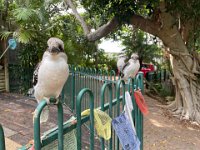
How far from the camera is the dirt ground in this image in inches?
139

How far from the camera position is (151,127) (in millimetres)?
4684

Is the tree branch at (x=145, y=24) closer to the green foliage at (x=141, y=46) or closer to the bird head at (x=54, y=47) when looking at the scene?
the green foliage at (x=141, y=46)

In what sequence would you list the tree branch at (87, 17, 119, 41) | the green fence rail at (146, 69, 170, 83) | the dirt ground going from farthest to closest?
the green fence rail at (146, 69, 170, 83), the tree branch at (87, 17, 119, 41), the dirt ground

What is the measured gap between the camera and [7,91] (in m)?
6.67

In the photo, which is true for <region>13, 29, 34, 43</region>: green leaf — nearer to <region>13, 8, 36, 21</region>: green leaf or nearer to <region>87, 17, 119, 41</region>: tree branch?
<region>13, 8, 36, 21</region>: green leaf

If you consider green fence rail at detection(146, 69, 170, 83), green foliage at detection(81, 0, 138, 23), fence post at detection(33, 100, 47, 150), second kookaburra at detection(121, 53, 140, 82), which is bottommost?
green fence rail at detection(146, 69, 170, 83)

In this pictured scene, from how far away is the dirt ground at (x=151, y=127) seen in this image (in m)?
3.52

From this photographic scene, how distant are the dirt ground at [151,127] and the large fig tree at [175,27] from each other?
22.1 inches

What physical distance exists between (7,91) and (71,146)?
6.17m

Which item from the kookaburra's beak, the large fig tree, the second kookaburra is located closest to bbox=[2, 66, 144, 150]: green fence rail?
the kookaburra's beak

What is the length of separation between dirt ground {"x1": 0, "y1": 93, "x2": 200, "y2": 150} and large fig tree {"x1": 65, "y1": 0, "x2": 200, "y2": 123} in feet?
1.85

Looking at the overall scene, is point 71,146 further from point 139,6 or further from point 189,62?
point 189,62

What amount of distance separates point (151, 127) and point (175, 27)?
93.5 inches

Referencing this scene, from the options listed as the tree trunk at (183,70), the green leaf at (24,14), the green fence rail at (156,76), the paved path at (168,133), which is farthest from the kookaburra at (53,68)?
the green fence rail at (156,76)
